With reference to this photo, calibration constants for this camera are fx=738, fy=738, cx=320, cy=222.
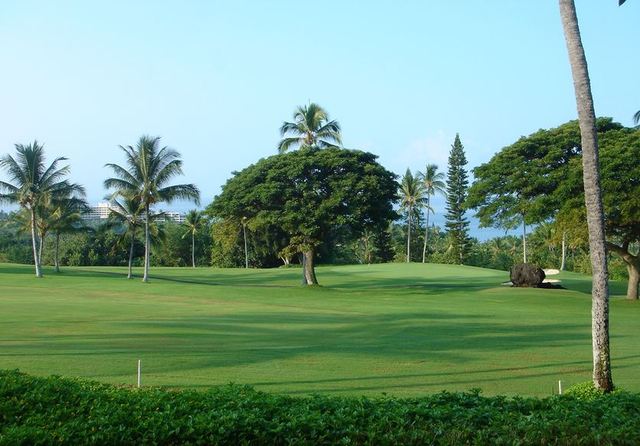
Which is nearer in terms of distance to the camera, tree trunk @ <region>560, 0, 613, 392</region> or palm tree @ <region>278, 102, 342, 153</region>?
tree trunk @ <region>560, 0, 613, 392</region>

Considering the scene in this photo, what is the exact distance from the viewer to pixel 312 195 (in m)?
49.0

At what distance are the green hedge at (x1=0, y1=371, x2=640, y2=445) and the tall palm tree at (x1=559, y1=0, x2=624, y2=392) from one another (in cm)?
305

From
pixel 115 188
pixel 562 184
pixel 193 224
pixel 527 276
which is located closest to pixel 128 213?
pixel 115 188

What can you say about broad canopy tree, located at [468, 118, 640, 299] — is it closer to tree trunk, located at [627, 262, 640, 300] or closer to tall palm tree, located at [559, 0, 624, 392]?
tree trunk, located at [627, 262, 640, 300]

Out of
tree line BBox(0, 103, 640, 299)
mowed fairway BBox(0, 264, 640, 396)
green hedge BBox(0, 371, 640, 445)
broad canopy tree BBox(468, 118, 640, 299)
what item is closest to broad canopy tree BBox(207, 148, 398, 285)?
tree line BBox(0, 103, 640, 299)

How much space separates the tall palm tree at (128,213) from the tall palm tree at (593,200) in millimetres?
44271

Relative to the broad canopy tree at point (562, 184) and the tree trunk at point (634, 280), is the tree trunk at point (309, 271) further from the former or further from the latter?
the tree trunk at point (634, 280)

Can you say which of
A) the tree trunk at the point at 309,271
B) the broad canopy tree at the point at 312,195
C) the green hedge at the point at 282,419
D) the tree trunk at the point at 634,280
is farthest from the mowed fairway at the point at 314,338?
the tree trunk at the point at 309,271

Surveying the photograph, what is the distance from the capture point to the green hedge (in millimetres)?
7047

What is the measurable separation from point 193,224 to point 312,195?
5040 centimetres

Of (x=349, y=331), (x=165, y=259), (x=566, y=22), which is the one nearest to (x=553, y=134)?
(x=349, y=331)

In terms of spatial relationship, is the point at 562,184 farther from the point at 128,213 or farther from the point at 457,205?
the point at 457,205

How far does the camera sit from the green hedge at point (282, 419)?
23.1ft

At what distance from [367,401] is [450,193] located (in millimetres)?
85943
